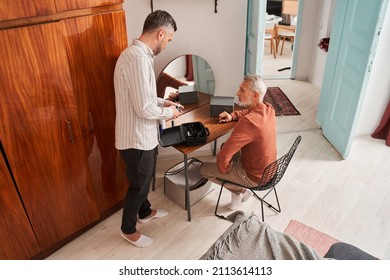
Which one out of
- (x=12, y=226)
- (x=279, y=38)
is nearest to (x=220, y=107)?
(x=12, y=226)

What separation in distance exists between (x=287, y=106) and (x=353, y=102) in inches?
61.0

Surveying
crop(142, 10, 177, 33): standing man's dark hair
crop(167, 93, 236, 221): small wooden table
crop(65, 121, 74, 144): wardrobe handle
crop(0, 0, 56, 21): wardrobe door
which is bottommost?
crop(167, 93, 236, 221): small wooden table

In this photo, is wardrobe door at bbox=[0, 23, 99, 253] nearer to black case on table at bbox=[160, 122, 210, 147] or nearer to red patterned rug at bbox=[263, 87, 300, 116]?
black case on table at bbox=[160, 122, 210, 147]

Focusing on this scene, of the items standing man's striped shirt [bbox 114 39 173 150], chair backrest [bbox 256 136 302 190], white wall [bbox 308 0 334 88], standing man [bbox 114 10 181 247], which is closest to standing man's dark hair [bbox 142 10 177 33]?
standing man [bbox 114 10 181 247]

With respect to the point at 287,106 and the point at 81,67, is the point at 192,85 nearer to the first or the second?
the point at 81,67

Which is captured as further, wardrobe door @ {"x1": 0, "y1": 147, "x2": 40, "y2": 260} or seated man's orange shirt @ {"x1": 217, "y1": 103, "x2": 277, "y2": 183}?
seated man's orange shirt @ {"x1": 217, "y1": 103, "x2": 277, "y2": 183}

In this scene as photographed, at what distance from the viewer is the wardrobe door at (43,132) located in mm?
1810

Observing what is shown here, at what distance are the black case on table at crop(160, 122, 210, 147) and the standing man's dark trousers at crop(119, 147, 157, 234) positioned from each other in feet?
0.61

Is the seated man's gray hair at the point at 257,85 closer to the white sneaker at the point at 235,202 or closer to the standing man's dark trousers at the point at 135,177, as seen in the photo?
the standing man's dark trousers at the point at 135,177

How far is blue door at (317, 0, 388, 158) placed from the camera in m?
2.96

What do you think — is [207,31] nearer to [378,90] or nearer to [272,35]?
[378,90]

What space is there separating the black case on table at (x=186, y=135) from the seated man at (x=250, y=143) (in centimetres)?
21

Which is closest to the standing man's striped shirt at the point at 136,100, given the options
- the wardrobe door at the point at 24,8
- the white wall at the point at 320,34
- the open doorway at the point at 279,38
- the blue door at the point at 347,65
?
the wardrobe door at the point at 24,8

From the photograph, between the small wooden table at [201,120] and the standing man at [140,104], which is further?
the small wooden table at [201,120]
